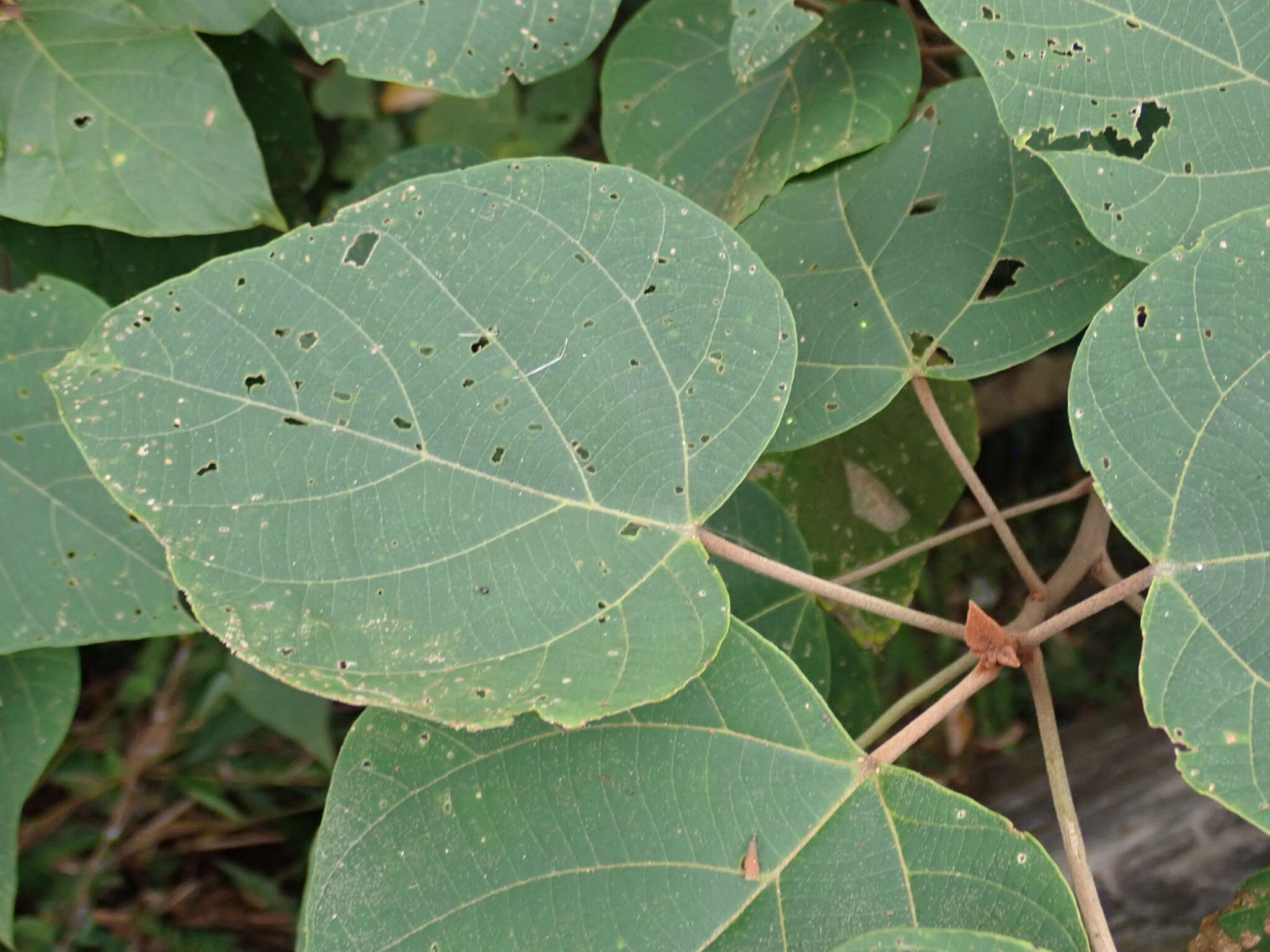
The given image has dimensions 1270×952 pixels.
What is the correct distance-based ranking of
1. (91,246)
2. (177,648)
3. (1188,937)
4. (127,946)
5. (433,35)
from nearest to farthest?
(433,35)
(91,246)
(1188,937)
(127,946)
(177,648)

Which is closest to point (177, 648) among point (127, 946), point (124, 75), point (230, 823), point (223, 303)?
point (230, 823)

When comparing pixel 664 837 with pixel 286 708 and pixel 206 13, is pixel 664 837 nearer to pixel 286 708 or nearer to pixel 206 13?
pixel 206 13

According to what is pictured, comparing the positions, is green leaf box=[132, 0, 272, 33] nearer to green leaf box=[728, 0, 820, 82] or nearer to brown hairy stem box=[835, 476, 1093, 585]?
green leaf box=[728, 0, 820, 82]

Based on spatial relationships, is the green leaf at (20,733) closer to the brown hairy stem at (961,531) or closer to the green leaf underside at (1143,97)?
the brown hairy stem at (961,531)

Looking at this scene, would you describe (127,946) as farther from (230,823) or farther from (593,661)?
(593,661)

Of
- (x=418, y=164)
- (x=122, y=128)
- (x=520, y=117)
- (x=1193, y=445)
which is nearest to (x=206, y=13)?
(x=122, y=128)

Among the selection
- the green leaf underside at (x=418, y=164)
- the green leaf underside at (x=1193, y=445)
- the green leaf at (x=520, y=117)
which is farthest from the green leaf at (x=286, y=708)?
the green leaf underside at (x=1193, y=445)

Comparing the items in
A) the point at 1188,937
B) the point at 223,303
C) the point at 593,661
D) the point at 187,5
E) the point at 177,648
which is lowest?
the point at 177,648

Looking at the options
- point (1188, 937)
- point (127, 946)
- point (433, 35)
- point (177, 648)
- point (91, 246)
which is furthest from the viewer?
point (177, 648)
